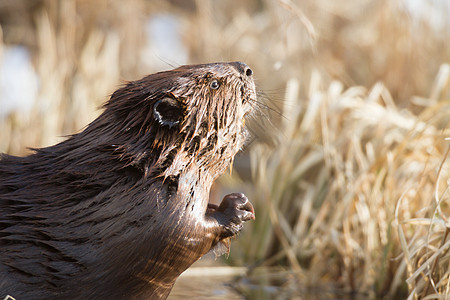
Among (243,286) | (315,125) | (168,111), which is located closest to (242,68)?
(168,111)

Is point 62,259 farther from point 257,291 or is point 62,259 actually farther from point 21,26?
point 21,26

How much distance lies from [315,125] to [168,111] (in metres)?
1.92

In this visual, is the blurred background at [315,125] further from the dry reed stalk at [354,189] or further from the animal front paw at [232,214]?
the animal front paw at [232,214]

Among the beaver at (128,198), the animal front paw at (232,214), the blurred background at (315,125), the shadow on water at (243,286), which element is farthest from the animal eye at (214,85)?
the shadow on water at (243,286)

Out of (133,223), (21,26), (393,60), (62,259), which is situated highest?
(21,26)

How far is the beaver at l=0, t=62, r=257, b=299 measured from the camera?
1734 millimetres

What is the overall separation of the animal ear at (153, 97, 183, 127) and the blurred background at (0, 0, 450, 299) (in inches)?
16.0

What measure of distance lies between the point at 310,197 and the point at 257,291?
75 cm

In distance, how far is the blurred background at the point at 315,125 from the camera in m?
2.73

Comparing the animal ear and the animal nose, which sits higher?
the animal nose

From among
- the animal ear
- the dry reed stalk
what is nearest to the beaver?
the animal ear

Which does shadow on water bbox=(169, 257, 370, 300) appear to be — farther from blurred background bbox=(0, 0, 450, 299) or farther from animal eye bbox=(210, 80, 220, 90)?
animal eye bbox=(210, 80, 220, 90)

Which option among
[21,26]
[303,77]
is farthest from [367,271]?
[21,26]

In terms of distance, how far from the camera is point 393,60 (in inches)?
194
